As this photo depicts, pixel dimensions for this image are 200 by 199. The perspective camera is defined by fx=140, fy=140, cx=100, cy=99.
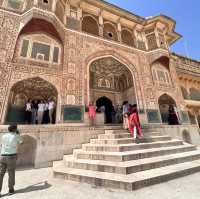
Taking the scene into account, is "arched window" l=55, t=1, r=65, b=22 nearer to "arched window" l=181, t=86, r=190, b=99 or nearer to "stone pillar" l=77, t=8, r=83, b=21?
"stone pillar" l=77, t=8, r=83, b=21

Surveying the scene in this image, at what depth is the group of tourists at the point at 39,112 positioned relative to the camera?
738cm

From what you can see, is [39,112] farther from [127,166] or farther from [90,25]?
[90,25]

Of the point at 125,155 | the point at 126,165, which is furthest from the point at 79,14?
the point at 126,165

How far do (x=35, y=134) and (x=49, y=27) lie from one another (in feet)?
20.7

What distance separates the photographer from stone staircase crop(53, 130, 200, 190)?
3.22 metres

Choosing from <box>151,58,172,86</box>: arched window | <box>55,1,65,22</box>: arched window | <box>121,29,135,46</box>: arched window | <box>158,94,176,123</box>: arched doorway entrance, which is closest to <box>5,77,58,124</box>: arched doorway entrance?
<box>55,1,65,22</box>: arched window

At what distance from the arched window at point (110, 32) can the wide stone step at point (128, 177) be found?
10289 mm

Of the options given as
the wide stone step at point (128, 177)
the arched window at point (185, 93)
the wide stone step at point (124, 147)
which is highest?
the arched window at point (185, 93)

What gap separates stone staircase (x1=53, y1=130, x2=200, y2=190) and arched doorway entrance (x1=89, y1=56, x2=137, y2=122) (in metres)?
5.78

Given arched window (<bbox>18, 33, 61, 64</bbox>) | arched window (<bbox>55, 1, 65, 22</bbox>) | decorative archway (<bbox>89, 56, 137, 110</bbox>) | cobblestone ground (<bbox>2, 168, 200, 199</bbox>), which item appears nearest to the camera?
cobblestone ground (<bbox>2, 168, 200, 199</bbox>)

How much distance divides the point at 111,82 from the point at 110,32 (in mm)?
4184

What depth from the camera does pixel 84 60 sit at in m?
9.03

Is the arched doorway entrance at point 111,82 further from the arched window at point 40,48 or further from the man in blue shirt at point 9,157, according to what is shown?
the man in blue shirt at point 9,157

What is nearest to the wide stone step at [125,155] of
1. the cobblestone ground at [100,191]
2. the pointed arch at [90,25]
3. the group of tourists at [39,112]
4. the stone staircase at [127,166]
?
the stone staircase at [127,166]
